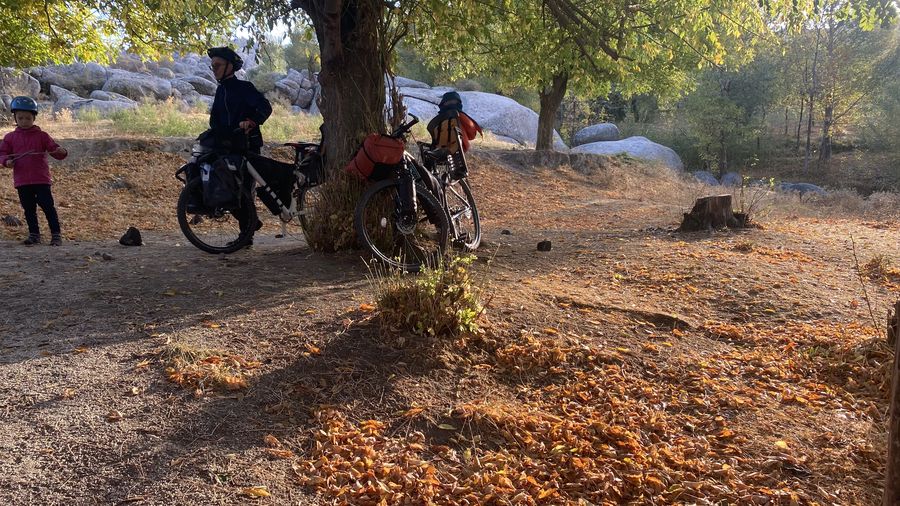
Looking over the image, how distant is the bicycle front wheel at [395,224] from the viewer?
487 cm

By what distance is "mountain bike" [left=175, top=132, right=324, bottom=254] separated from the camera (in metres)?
5.39

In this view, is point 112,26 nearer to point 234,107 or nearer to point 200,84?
point 234,107

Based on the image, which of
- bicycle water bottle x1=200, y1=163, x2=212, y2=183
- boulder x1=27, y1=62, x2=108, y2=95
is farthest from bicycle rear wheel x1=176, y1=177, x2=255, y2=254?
boulder x1=27, y1=62, x2=108, y2=95

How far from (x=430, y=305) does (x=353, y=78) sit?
2.85 m

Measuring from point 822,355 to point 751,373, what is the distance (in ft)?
2.11

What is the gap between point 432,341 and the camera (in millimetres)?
3346

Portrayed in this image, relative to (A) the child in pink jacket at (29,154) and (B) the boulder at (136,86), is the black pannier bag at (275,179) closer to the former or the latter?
(A) the child in pink jacket at (29,154)

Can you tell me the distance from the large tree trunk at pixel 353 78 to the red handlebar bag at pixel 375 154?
1.91 feet

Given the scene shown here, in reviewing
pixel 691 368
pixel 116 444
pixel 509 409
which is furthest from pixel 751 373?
pixel 116 444

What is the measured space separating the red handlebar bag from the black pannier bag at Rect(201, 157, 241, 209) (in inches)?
51.1

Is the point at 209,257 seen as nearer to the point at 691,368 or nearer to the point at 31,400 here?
the point at 31,400

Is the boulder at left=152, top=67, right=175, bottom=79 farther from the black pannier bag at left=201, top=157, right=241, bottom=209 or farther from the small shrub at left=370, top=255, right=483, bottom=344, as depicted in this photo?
the small shrub at left=370, top=255, right=483, bottom=344

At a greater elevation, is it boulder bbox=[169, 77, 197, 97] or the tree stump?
boulder bbox=[169, 77, 197, 97]

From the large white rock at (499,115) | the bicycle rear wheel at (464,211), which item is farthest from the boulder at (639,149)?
→ the bicycle rear wheel at (464,211)
